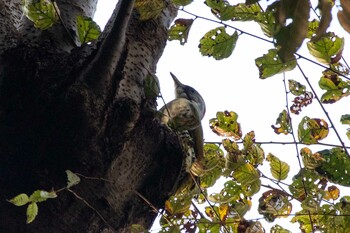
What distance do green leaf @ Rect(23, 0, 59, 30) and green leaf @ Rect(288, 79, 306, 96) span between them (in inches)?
32.8

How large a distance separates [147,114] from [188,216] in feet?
1.95

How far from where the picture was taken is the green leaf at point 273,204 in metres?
1.84

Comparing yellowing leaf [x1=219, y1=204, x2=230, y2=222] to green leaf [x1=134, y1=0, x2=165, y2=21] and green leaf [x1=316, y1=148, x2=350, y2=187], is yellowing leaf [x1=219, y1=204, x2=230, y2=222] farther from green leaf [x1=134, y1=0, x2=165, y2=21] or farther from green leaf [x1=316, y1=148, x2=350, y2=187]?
green leaf [x1=134, y1=0, x2=165, y2=21]

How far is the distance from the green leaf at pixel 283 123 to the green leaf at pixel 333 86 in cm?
17

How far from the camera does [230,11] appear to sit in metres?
1.80

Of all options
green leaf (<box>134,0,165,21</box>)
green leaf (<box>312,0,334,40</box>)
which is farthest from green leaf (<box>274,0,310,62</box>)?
green leaf (<box>134,0,165,21</box>)

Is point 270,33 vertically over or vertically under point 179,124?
over

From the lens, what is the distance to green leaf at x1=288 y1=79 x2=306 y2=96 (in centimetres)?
201

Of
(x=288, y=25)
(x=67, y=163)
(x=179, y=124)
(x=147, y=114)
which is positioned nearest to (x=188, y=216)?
(x=179, y=124)

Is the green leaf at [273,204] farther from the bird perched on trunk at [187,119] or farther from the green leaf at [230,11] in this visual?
the green leaf at [230,11]

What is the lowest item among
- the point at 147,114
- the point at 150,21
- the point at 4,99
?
the point at 4,99

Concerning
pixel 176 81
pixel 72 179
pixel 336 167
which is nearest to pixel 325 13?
pixel 72 179

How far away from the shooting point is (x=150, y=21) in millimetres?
1771

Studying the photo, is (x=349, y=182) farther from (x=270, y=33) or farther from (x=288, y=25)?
(x=288, y=25)
